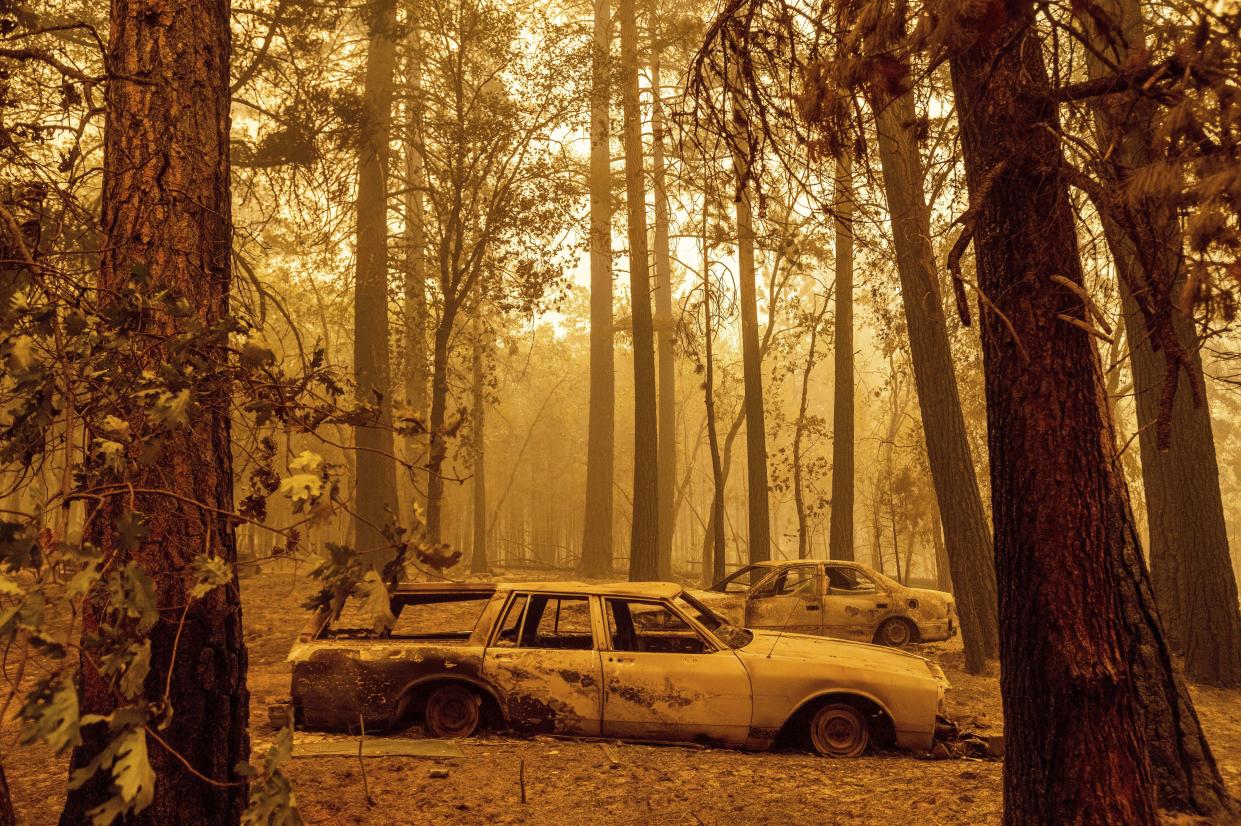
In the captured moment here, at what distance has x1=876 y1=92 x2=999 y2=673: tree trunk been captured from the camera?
35.8 feet

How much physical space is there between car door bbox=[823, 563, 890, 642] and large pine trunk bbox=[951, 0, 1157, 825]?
25.9 feet

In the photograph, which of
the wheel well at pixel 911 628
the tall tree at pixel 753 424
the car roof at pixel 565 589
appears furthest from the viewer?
the tall tree at pixel 753 424

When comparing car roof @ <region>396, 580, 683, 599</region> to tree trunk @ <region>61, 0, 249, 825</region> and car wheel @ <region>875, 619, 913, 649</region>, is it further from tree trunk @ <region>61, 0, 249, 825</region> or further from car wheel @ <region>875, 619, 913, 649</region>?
car wheel @ <region>875, 619, 913, 649</region>

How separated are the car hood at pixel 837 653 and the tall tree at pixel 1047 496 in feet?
8.86

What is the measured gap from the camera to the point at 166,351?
3.80m

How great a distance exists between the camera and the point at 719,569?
2166 centimetres

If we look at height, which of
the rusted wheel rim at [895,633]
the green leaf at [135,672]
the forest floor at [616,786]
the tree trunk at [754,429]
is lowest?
the forest floor at [616,786]

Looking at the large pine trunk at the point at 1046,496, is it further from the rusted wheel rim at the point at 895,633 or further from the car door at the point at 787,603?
the rusted wheel rim at the point at 895,633

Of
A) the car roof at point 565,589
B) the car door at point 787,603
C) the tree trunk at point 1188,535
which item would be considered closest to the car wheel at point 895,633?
the car door at point 787,603

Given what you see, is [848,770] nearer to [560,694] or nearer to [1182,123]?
[560,694]

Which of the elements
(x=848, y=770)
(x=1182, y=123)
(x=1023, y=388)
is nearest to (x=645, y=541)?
(x=848, y=770)

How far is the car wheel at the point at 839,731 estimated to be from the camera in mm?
7051

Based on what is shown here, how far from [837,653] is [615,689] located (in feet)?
6.17

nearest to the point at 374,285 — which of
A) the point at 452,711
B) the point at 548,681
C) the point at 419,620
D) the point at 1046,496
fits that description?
the point at 419,620
